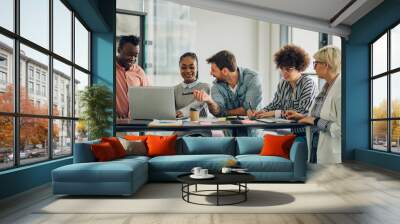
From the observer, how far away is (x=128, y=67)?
9.74 meters

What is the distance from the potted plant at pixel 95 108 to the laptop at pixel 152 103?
66 cm

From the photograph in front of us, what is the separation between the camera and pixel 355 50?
977cm

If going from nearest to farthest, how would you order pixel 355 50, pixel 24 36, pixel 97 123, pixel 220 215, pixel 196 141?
pixel 220 215 < pixel 24 36 < pixel 196 141 < pixel 97 123 < pixel 355 50

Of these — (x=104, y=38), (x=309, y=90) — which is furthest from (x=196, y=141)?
(x=309, y=90)

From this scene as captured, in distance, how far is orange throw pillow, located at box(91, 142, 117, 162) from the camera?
575cm

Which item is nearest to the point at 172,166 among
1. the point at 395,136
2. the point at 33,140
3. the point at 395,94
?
the point at 33,140

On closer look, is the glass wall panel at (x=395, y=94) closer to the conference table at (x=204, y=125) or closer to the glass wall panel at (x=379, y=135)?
the glass wall panel at (x=379, y=135)

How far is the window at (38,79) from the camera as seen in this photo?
5.00 metres

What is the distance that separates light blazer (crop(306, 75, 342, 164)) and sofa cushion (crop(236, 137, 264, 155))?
134 inches

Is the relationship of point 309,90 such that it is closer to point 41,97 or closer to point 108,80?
point 108,80

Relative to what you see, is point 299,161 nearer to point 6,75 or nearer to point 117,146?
point 117,146

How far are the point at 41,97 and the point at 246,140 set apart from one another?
3459 mm

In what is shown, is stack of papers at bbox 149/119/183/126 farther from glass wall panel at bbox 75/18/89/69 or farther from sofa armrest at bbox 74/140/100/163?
sofa armrest at bbox 74/140/100/163

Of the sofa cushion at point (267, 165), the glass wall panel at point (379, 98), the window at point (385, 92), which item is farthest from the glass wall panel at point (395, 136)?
the sofa cushion at point (267, 165)
